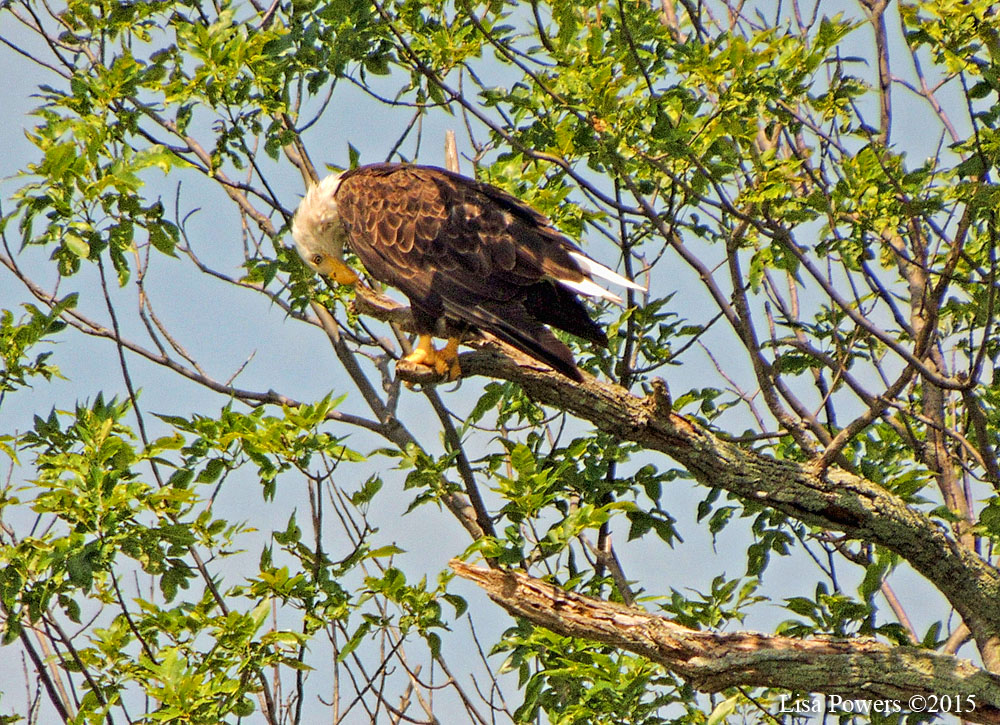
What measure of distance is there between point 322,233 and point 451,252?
0.72m

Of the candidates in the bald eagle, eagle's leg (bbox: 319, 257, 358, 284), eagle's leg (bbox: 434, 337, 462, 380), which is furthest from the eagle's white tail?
eagle's leg (bbox: 319, 257, 358, 284)

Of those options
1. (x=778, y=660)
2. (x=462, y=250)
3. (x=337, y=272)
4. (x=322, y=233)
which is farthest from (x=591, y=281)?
(x=778, y=660)

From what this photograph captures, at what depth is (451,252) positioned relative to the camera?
487 cm

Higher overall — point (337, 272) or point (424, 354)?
point (337, 272)

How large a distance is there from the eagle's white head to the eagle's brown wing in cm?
8

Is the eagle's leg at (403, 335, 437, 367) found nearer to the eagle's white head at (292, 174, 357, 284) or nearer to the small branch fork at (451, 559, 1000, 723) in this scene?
the eagle's white head at (292, 174, 357, 284)

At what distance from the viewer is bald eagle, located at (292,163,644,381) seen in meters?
4.57

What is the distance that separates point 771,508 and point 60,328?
2952mm

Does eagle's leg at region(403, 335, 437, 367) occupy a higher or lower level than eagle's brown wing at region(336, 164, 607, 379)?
lower

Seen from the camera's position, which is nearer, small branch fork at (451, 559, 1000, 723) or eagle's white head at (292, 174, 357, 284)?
small branch fork at (451, 559, 1000, 723)

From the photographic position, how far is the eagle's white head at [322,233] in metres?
5.15

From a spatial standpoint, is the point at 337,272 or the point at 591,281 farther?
the point at 337,272

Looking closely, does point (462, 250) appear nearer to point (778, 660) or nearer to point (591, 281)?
point (591, 281)

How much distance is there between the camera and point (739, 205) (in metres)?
4.74
